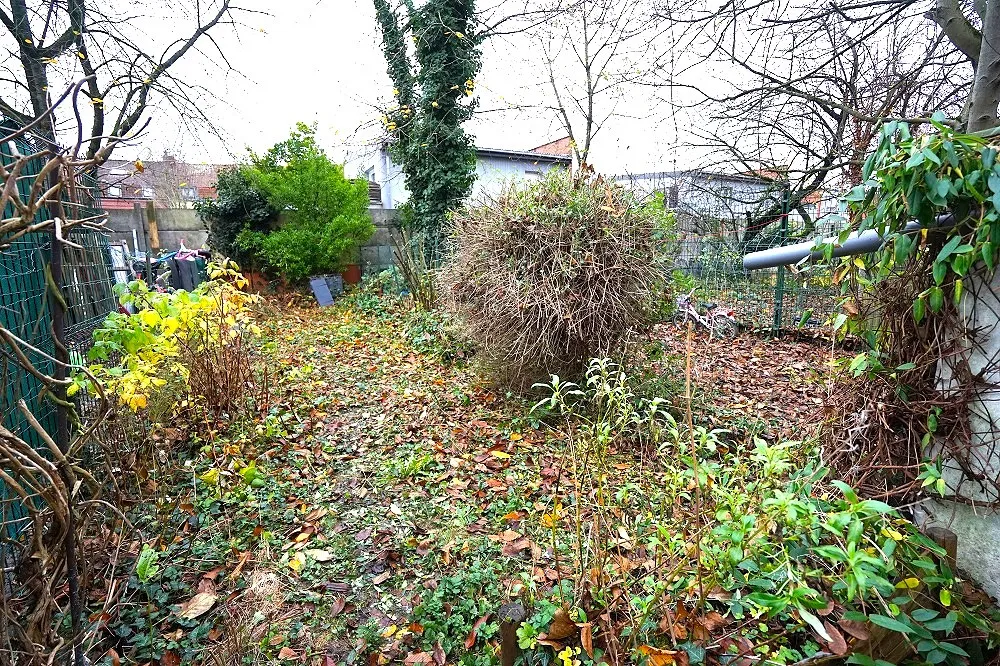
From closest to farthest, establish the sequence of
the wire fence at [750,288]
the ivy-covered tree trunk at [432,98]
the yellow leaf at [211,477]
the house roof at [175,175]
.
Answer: the yellow leaf at [211,477], the wire fence at [750,288], the ivy-covered tree trunk at [432,98], the house roof at [175,175]

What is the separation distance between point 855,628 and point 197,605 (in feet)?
8.31

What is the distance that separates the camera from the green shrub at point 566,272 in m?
4.11

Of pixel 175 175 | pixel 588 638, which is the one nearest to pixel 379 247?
pixel 175 175

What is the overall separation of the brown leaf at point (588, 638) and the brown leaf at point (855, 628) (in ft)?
2.29

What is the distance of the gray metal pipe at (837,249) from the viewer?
146cm

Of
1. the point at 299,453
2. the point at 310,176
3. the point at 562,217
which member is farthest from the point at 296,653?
the point at 310,176

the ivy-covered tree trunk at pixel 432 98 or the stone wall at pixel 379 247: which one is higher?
the ivy-covered tree trunk at pixel 432 98

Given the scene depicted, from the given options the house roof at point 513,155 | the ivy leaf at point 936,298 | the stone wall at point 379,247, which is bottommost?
the ivy leaf at point 936,298

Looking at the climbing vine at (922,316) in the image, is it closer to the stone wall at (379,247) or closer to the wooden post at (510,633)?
A: the wooden post at (510,633)

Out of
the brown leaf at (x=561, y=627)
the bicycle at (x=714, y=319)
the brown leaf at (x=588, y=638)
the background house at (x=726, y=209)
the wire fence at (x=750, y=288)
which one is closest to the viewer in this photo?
the brown leaf at (x=588, y=638)

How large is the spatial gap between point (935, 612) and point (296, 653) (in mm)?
2168

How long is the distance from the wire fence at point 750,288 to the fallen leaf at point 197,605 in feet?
19.6

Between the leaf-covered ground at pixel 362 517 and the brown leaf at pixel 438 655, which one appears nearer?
the brown leaf at pixel 438 655

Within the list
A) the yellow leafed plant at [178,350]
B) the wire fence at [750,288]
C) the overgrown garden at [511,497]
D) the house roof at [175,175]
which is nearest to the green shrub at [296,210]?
the house roof at [175,175]
